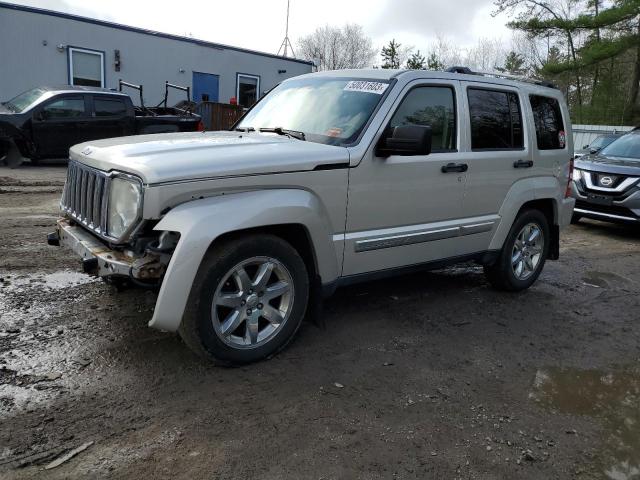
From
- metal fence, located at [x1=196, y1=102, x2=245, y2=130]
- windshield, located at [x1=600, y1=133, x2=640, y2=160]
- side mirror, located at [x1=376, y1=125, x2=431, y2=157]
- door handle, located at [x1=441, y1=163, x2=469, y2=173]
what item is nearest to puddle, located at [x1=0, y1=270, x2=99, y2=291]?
side mirror, located at [x1=376, y1=125, x2=431, y2=157]

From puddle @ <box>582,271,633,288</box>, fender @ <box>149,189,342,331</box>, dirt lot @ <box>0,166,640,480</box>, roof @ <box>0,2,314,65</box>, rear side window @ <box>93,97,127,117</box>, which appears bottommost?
dirt lot @ <box>0,166,640,480</box>

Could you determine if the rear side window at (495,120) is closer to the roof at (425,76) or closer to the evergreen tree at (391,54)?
the roof at (425,76)

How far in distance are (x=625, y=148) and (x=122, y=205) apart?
382 inches

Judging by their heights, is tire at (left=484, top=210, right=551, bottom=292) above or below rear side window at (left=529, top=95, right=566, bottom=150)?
below

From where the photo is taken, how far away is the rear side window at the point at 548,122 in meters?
5.39

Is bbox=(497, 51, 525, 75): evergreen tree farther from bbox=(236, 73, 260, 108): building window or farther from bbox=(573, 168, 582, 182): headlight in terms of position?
bbox=(573, 168, 582, 182): headlight

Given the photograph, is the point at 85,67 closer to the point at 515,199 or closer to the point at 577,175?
the point at 577,175

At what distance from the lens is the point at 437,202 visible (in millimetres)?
4441

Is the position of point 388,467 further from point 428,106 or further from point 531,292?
point 531,292

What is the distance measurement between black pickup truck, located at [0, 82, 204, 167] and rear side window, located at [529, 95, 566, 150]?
31.2 ft

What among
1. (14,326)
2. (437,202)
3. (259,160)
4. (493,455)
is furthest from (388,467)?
(14,326)

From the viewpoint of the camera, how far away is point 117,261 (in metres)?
3.19

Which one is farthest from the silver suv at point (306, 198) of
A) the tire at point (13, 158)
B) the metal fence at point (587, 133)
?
the metal fence at point (587, 133)

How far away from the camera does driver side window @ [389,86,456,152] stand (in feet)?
13.8
